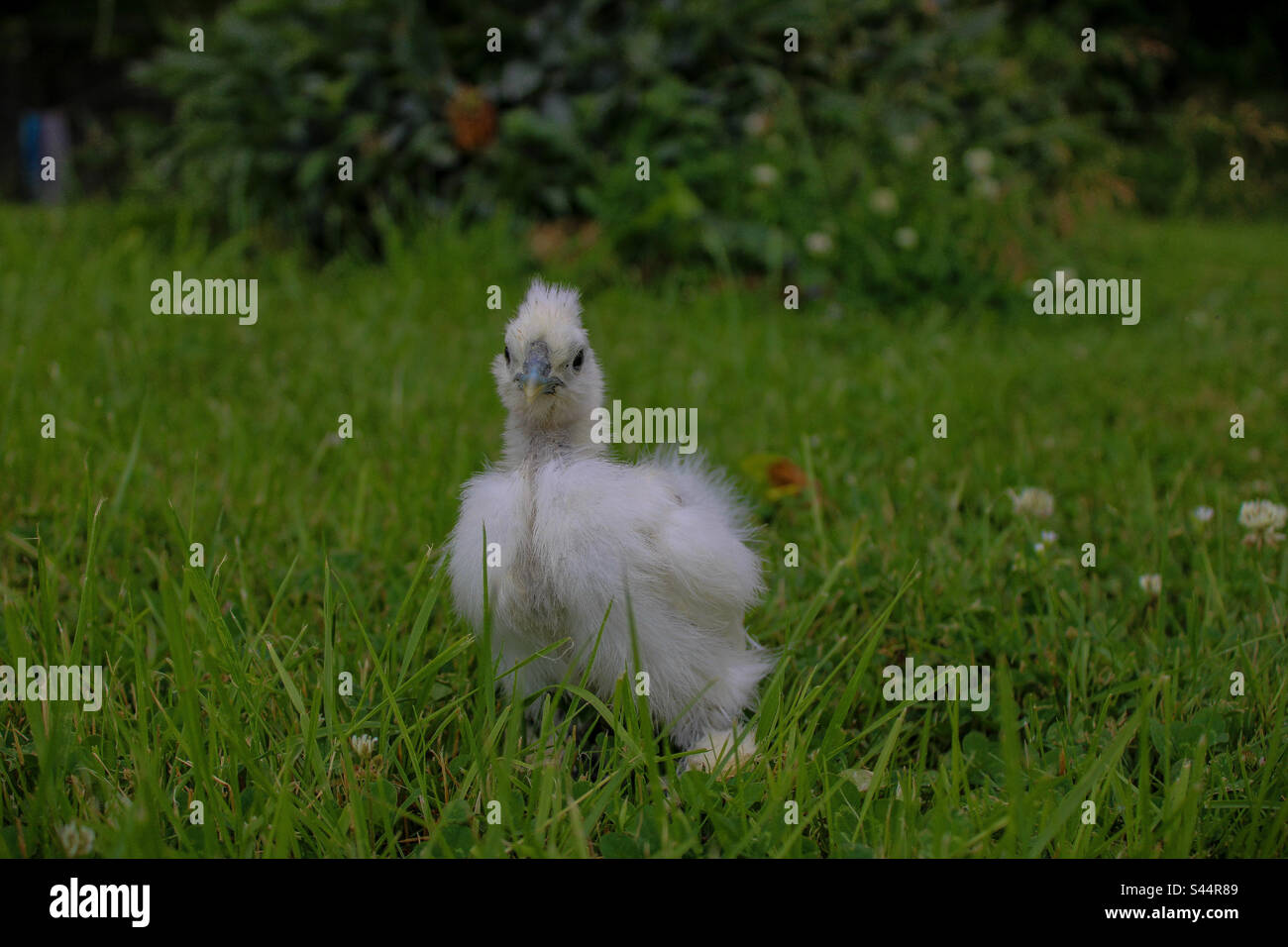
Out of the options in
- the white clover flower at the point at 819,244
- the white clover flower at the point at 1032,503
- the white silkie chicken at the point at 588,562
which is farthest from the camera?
the white clover flower at the point at 819,244

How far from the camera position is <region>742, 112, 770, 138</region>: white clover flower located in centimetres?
629

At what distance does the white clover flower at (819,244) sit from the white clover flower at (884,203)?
35 centimetres

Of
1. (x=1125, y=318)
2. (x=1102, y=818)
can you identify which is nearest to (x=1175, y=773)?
(x=1102, y=818)

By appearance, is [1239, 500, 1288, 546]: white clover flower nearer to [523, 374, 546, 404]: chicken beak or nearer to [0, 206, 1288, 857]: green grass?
[0, 206, 1288, 857]: green grass

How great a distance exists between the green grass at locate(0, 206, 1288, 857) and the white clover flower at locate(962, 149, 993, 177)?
1079 mm

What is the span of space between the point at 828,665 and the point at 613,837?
0.90 m

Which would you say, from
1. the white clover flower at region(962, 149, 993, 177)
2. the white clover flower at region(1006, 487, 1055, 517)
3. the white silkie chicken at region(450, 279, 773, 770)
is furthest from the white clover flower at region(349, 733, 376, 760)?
the white clover flower at region(962, 149, 993, 177)

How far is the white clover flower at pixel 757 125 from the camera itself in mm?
6285

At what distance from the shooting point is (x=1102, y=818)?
189 cm

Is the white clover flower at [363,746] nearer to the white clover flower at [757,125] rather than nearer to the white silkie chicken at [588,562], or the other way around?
the white silkie chicken at [588,562]

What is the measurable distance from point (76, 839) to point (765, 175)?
5223 mm

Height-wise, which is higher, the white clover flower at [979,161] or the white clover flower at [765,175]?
the white clover flower at [979,161]

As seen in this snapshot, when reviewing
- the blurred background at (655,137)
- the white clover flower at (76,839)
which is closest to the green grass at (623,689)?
the white clover flower at (76,839)
